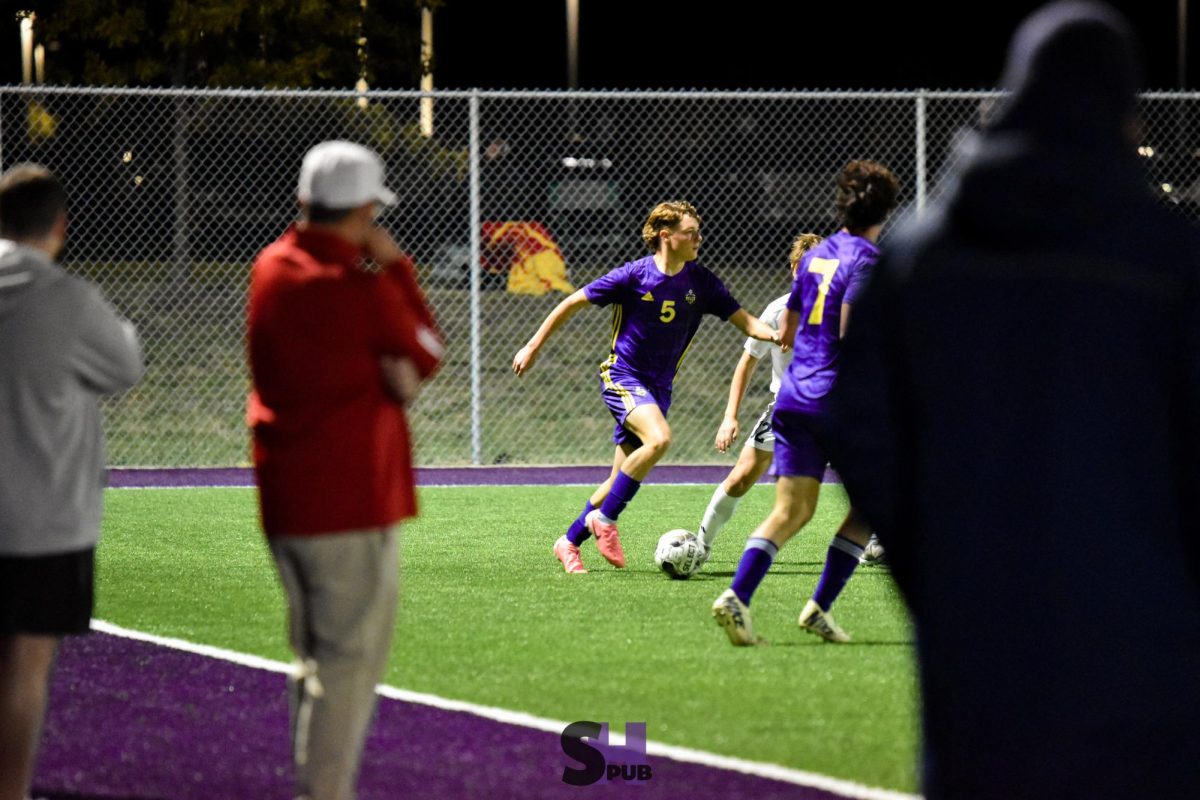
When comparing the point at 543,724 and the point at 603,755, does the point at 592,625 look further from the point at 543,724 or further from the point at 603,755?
the point at 603,755

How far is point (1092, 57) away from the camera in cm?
252

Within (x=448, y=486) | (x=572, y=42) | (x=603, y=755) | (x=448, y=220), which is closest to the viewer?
(x=603, y=755)

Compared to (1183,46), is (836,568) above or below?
below

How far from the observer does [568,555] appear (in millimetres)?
9828

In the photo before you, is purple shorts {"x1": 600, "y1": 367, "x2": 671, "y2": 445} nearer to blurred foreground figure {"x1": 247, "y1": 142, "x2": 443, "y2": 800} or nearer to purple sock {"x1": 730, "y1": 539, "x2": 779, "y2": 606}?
purple sock {"x1": 730, "y1": 539, "x2": 779, "y2": 606}

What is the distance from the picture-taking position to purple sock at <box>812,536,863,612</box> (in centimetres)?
738

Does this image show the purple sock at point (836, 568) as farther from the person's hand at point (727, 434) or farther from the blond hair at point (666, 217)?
the blond hair at point (666, 217)

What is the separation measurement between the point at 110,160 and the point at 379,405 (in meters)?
15.5

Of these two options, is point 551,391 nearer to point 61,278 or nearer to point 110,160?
point 110,160

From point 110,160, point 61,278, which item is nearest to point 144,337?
point 110,160

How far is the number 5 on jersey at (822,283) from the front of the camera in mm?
7324

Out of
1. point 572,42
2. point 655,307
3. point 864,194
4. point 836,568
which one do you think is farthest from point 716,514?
point 572,42

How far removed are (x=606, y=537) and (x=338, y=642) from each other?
18.1 ft

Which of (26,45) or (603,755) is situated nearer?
(603,755)
